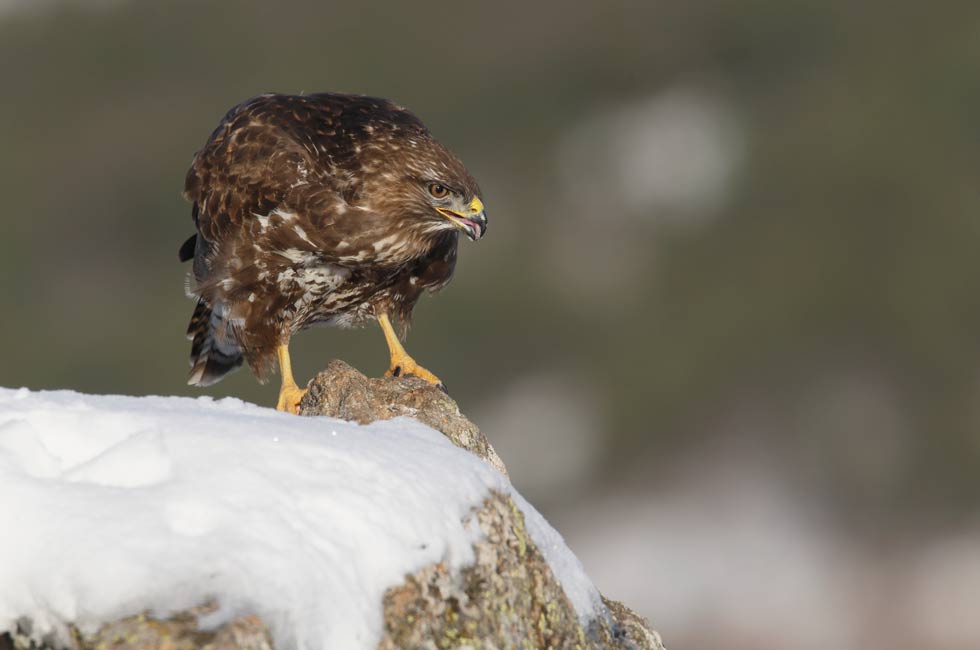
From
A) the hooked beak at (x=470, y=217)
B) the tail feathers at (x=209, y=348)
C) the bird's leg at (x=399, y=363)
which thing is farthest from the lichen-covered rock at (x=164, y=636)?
the tail feathers at (x=209, y=348)

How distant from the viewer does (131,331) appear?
156 ft

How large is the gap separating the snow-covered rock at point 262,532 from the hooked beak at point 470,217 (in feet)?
11.4

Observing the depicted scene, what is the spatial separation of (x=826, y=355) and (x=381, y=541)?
129 ft

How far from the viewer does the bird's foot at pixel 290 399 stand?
379 inches

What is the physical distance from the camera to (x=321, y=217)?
969 cm

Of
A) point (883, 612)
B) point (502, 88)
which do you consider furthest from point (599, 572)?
point (502, 88)

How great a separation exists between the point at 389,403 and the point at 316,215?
2.01 metres

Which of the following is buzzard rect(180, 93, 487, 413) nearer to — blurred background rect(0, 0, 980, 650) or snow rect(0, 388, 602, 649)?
snow rect(0, 388, 602, 649)

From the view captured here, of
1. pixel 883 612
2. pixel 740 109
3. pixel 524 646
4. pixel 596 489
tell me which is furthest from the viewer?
pixel 740 109

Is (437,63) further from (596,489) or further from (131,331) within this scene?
(596,489)

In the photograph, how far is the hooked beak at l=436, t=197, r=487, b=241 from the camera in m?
9.62

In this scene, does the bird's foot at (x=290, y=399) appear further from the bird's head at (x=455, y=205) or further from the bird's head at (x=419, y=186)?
the bird's head at (x=455, y=205)

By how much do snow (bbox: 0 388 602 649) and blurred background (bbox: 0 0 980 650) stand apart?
3061 cm

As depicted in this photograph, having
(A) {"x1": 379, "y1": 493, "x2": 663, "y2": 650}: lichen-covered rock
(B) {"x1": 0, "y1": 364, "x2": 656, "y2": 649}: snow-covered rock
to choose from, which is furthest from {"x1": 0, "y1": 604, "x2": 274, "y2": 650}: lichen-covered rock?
Result: (A) {"x1": 379, "y1": 493, "x2": 663, "y2": 650}: lichen-covered rock
